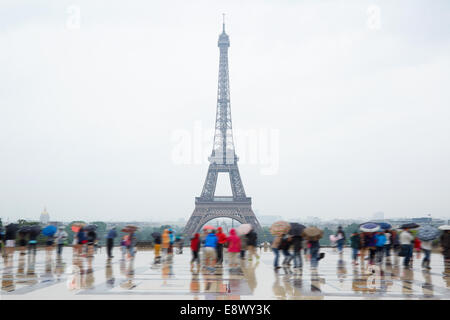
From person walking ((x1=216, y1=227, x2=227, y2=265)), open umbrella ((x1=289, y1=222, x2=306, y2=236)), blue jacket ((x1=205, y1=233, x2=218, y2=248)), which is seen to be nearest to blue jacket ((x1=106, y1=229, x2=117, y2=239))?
person walking ((x1=216, y1=227, x2=227, y2=265))

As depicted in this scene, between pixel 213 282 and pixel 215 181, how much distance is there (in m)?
69.8

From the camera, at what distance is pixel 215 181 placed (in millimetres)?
83688

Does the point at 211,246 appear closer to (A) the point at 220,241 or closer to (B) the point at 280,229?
(A) the point at 220,241

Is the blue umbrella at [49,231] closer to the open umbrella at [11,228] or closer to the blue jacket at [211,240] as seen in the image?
the open umbrella at [11,228]

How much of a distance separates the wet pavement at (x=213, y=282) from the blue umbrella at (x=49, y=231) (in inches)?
51.2

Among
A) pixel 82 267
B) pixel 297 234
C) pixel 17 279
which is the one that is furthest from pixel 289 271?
pixel 17 279

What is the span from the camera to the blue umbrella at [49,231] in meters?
20.1

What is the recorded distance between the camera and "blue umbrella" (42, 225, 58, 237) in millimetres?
20109

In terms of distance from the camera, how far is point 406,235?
18125 millimetres

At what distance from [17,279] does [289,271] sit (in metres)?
9.47

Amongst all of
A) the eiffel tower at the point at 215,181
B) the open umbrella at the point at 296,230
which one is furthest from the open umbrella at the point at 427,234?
the eiffel tower at the point at 215,181
